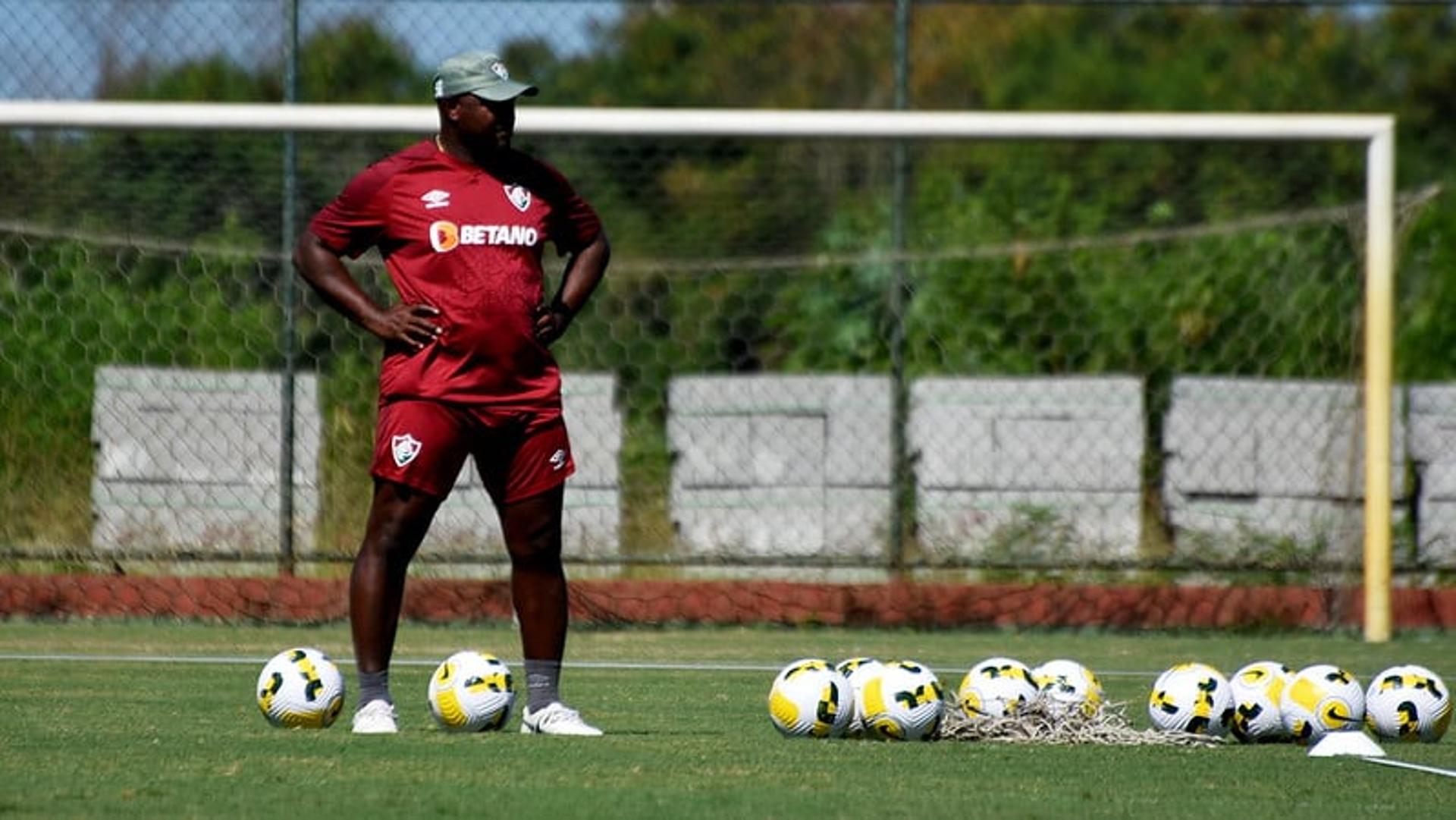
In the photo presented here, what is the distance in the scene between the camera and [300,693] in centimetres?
693

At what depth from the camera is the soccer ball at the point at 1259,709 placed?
7.05 metres

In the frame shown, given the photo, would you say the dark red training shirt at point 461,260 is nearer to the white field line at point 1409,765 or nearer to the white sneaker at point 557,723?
the white sneaker at point 557,723

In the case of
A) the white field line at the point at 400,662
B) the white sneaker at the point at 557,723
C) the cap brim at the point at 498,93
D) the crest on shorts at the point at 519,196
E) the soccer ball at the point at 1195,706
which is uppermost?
the cap brim at the point at 498,93

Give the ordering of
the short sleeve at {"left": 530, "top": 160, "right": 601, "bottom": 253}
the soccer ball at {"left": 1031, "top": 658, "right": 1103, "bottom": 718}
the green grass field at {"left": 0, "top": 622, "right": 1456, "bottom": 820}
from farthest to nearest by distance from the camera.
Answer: the short sleeve at {"left": 530, "top": 160, "right": 601, "bottom": 253} → the soccer ball at {"left": 1031, "top": 658, "right": 1103, "bottom": 718} → the green grass field at {"left": 0, "top": 622, "right": 1456, "bottom": 820}

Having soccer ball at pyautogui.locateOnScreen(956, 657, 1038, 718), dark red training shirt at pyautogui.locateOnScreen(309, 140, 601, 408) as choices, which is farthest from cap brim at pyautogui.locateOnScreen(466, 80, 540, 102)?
soccer ball at pyautogui.locateOnScreen(956, 657, 1038, 718)

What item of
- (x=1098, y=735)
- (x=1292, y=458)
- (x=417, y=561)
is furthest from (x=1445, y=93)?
(x=1098, y=735)

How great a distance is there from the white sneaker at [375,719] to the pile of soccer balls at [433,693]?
12 cm

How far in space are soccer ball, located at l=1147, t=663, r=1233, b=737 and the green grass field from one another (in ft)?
0.32

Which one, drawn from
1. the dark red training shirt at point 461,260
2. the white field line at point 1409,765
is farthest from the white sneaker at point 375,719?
the white field line at point 1409,765

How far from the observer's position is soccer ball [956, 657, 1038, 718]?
7.04 m

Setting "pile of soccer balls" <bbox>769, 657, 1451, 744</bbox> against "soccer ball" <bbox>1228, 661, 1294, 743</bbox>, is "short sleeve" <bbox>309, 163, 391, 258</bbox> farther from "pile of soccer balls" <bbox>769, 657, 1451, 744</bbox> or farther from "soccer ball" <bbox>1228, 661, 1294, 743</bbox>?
"soccer ball" <bbox>1228, 661, 1294, 743</bbox>

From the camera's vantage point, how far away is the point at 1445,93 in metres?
36.8

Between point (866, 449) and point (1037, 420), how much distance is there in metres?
0.99

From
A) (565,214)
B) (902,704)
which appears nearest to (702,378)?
(565,214)
